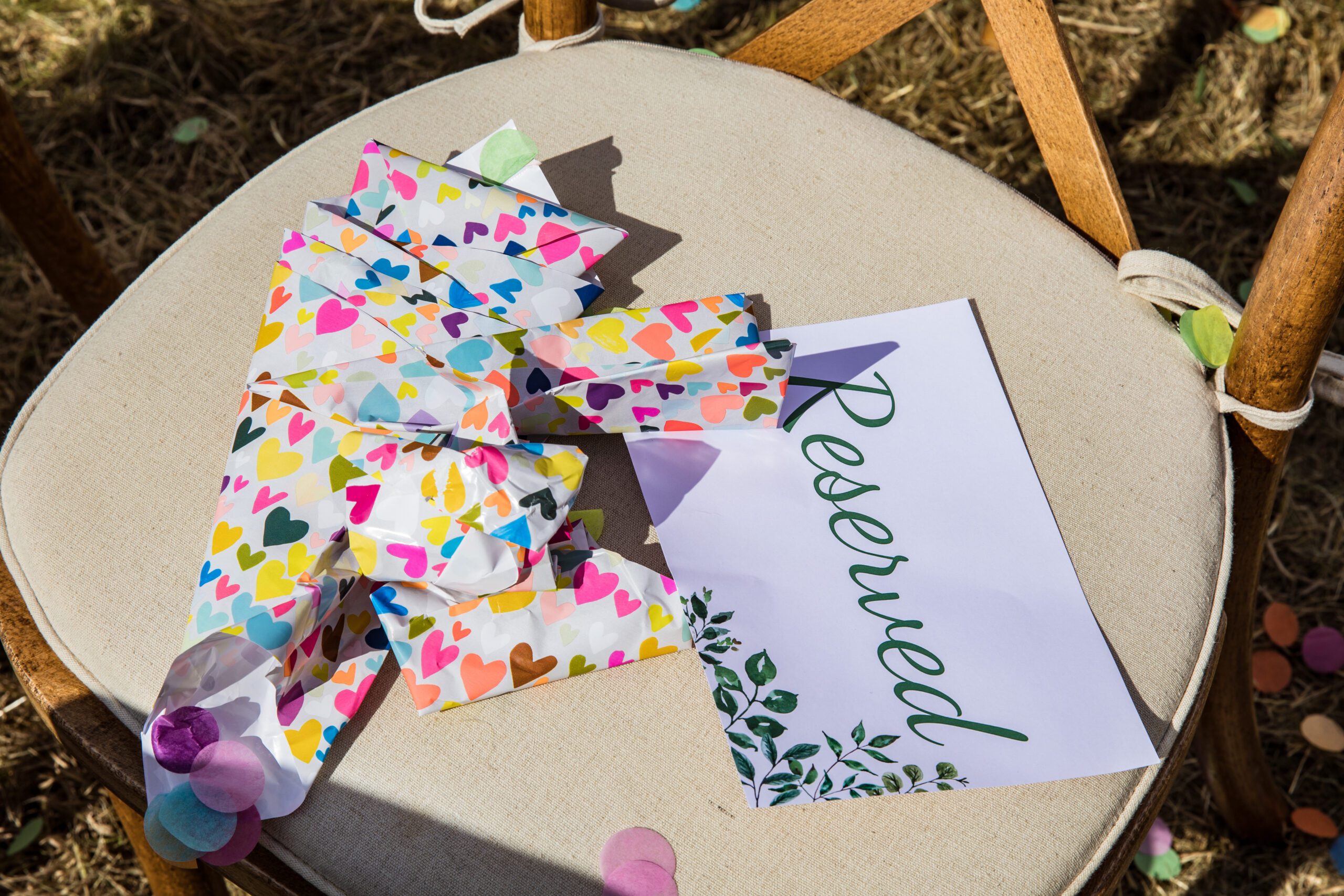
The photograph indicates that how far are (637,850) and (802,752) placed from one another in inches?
3.8

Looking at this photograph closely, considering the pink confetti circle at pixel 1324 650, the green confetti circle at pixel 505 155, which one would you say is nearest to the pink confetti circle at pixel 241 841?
the green confetti circle at pixel 505 155

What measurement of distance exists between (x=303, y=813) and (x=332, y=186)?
0.41 meters

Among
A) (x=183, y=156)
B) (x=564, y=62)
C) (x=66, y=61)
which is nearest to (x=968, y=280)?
(x=564, y=62)

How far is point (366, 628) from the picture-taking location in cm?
54

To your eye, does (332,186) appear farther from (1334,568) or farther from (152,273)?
(1334,568)

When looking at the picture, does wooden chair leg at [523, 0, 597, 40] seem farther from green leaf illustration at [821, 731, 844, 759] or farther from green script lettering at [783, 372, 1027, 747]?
green leaf illustration at [821, 731, 844, 759]

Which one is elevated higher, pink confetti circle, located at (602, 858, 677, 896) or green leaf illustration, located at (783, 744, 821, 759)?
green leaf illustration, located at (783, 744, 821, 759)

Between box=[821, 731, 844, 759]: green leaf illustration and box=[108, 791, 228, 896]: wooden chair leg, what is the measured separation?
1.42 feet

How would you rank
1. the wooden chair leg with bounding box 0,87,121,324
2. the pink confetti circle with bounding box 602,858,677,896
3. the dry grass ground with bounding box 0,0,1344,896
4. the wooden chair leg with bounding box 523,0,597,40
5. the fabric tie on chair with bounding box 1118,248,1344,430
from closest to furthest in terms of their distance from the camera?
the pink confetti circle with bounding box 602,858,677,896 → the fabric tie on chair with bounding box 1118,248,1344,430 → the wooden chair leg with bounding box 523,0,597,40 → the wooden chair leg with bounding box 0,87,121,324 → the dry grass ground with bounding box 0,0,1344,896

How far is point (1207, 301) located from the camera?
626mm

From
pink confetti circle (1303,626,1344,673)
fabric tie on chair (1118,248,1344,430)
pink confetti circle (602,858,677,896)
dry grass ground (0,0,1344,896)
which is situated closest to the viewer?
pink confetti circle (602,858,677,896)

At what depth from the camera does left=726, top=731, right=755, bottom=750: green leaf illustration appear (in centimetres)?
52

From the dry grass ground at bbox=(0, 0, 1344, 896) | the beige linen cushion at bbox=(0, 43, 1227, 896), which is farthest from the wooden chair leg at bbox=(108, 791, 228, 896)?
the dry grass ground at bbox=(0, 0, 1344, 896)

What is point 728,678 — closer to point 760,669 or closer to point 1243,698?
point 760,669
